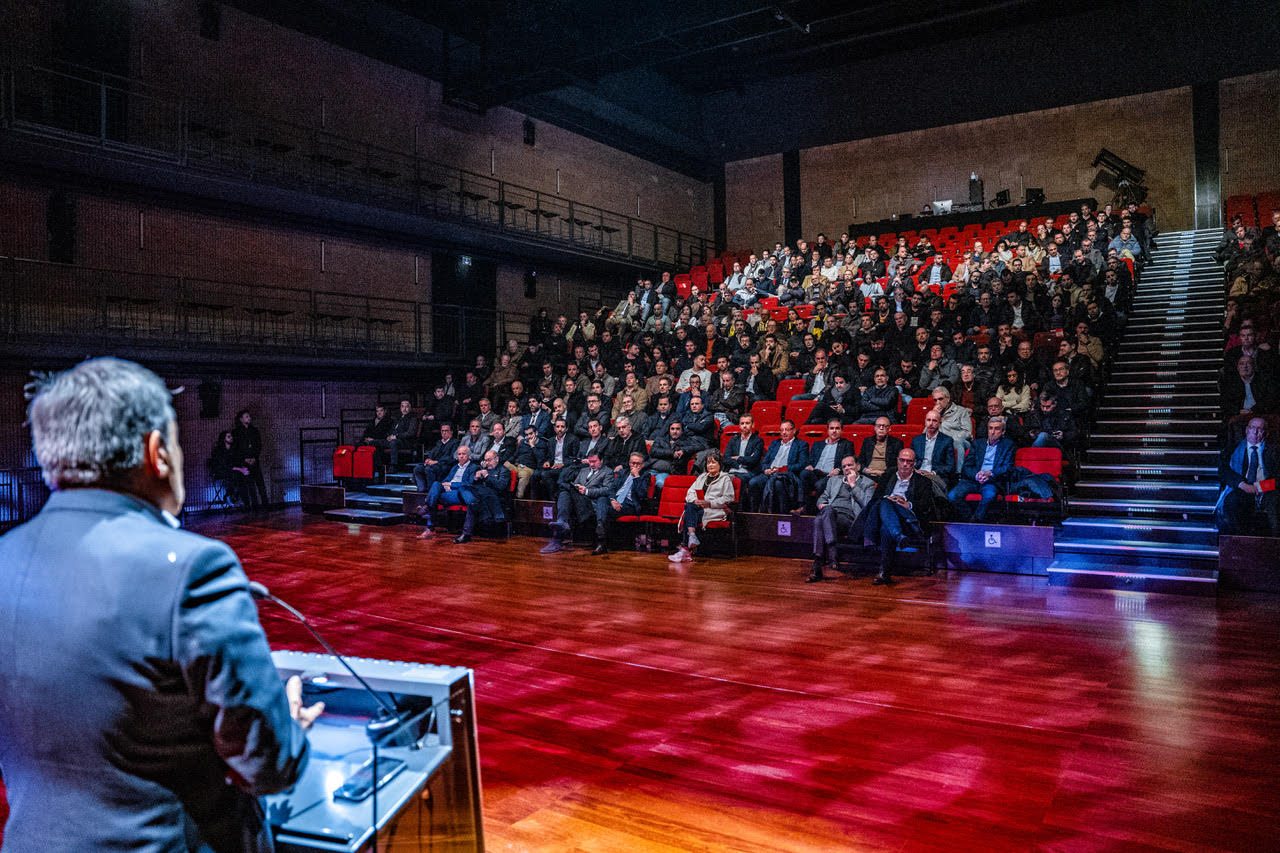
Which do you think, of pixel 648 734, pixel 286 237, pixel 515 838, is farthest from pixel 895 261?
pixel 515 838

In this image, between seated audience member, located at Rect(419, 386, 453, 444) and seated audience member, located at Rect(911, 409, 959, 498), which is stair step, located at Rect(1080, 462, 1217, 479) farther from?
seated audience member, located at Rect(419, 386, 453, 444)

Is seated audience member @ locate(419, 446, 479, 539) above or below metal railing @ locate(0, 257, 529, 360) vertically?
below

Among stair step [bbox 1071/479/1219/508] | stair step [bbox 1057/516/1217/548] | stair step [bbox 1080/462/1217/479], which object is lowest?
stair step [bbox 1057/516/1217/548]

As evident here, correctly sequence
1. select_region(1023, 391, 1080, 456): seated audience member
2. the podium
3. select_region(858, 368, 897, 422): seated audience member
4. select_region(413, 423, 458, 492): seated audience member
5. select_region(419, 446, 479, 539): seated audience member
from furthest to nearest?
select_region(413, 423, 458, 492): seated audience member, select_region(419, 446, 479, 539): seated audience member, select_region(858, 368, 897, 422): seated audience member, select_region(1023, 391, 1080, 456): seated audience member, the podium

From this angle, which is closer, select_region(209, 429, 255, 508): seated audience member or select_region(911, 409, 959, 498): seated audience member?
select_region(911, 409, 959, 498): seated audience member

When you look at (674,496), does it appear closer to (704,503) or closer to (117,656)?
(704,503)

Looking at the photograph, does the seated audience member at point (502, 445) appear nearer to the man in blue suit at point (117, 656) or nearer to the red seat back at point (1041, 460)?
the red seat back at point (1041, 460)

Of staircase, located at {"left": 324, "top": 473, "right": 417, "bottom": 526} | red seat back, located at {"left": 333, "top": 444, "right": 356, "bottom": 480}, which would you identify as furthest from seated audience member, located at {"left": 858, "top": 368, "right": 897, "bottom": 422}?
red seat back, located at {"left": 333, "top": 444, "right": 356, "bottom": 480}

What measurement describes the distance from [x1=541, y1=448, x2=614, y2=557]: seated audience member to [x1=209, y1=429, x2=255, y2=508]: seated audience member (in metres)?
4.67

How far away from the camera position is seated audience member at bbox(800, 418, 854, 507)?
6.58 metres

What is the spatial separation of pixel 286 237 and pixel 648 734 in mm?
9618

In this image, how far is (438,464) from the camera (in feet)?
28.8

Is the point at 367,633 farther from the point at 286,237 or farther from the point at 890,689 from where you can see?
the point at 286,237

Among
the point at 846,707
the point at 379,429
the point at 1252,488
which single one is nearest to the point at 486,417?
the point at 379,429
